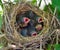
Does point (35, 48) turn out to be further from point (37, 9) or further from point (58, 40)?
point (37, 9)

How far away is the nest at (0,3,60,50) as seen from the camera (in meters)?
1.24

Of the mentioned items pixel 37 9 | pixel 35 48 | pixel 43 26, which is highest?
A: pixel 37 9

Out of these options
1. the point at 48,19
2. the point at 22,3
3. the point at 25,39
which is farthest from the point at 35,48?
the point at 22,3

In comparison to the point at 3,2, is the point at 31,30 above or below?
below

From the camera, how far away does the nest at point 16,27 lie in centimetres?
124

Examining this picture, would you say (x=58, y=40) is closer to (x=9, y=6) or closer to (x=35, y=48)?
(x=35, y=48)

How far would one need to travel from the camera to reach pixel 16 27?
1.31 m

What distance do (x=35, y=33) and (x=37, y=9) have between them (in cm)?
15

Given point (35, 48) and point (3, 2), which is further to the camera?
point (3, 2)

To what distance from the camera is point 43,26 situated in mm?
1342

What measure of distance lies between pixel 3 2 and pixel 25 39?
0.99ft

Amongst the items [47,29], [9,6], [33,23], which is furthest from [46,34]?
[9,6]

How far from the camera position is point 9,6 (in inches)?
51.9

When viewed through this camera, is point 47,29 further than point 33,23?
No
